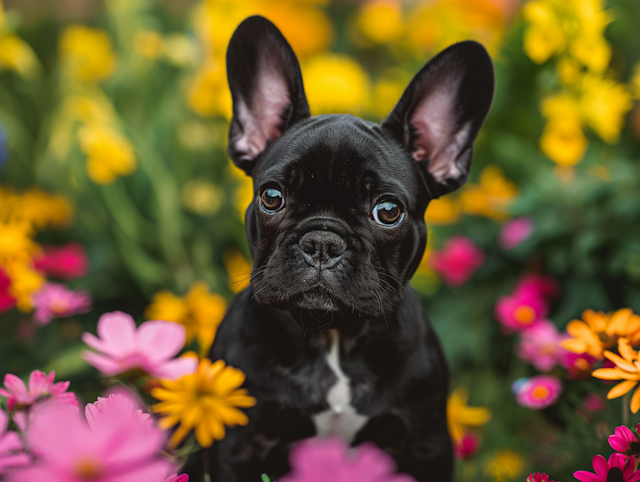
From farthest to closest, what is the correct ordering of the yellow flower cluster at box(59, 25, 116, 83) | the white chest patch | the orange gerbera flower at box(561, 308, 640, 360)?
1. the yellow flower cluster at box(59, 25, 116, 83)
2. the white chest patch
3. the orange gerbera flower at box(561, 308, 640, 360)

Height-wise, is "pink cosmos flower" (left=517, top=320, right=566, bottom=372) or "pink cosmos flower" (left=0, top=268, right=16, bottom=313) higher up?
"pink cosmos flower" (left=0, top=268, right=16, bottom=313)

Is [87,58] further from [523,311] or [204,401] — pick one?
[204,401]

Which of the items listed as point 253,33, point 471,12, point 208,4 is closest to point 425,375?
point 253,33

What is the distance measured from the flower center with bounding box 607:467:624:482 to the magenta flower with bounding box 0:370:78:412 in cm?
97

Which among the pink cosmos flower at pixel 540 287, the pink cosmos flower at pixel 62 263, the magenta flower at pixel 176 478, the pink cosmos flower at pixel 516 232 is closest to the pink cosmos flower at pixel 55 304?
the pink cosmos flower at pixel 62 263

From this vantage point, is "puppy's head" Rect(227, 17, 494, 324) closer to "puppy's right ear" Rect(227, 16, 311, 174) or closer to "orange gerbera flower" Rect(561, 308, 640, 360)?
"puppy's right ear" Rect(227, 16, 311, 174)

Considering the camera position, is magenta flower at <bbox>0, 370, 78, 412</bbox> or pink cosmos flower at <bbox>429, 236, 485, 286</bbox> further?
pink cosmos flower at <bbox>429, 236, 485, 286</bbox>

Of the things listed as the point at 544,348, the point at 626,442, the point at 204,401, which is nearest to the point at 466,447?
the point at 544,348

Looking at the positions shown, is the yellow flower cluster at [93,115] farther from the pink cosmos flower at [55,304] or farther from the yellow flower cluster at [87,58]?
the pink cosmos flower at [55,304]

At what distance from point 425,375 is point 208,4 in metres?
2.67

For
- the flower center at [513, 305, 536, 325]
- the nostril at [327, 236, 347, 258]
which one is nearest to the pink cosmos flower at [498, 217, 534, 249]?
the flower center at [513, 305, 536, 325]

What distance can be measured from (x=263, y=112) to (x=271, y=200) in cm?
38

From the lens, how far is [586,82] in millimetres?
2934

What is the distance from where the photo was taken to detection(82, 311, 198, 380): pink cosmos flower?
1.01 meters
